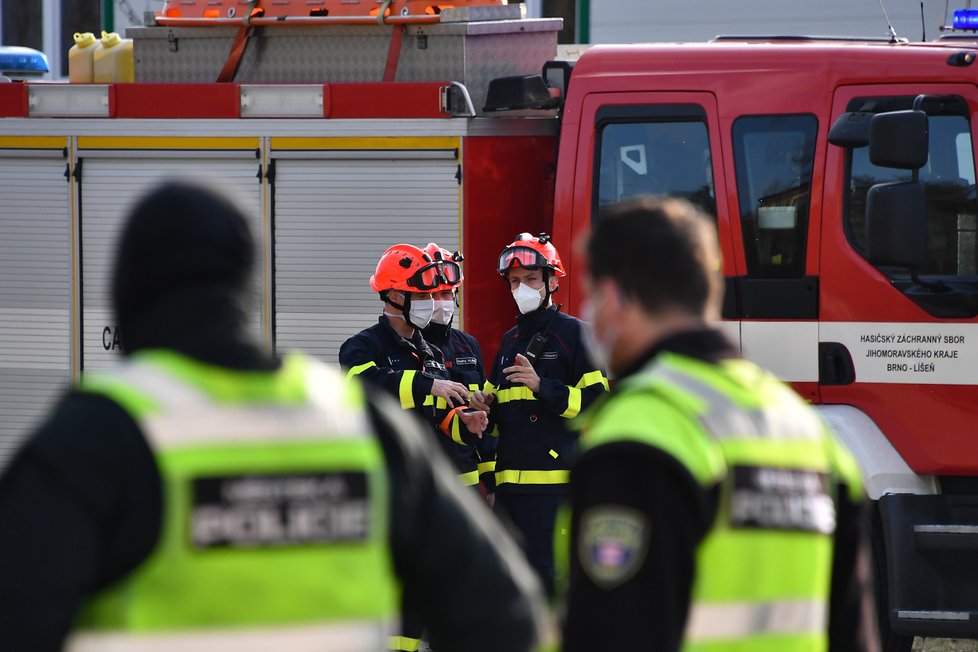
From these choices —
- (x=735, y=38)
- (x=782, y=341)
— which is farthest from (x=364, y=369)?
(x=735, y=38)

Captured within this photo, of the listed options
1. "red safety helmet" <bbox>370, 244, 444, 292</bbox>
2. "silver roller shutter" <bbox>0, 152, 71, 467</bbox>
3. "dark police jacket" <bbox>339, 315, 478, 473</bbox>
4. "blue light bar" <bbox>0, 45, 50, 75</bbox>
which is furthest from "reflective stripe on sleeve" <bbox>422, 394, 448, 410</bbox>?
"blue light bar" <bbox>0, 45, 50, 75</bbox>

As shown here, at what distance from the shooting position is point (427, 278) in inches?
232

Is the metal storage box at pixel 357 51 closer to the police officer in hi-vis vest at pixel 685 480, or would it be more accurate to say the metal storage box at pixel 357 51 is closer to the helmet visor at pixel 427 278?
the helmet visor at pixel 427 278

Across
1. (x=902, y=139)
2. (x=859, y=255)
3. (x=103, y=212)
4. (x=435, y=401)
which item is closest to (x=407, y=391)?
(x=435, y=401)

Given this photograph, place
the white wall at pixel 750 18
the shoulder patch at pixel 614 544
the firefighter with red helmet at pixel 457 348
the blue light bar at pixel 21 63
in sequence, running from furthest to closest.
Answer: the white wall at pixel 750 18, the blue light bar at pixel 21 63, the firefighter with red helmet at pixel 457 348, the shoulder patch at pixel 614 544

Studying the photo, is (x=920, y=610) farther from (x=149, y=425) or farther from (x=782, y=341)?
(x=149, y=425)

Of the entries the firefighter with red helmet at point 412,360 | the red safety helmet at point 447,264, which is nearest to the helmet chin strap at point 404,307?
the firefighter with red helmet at point 412,360

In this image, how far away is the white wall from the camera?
38.7 feet

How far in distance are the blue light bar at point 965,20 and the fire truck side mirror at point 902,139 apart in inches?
Answer: 46.5

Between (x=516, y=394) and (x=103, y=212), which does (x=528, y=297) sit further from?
(x=103, y=212)

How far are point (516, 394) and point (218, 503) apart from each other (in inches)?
154

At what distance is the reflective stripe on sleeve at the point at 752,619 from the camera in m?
2.15

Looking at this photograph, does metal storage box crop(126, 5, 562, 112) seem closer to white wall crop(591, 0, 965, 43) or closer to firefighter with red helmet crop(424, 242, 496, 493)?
firefighter with red helmet crop(424, 242, 496, 493)

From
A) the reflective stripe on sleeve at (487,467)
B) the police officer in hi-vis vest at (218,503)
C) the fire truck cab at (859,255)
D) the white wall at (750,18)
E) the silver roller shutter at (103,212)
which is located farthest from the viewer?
the white wall at (750,18)
